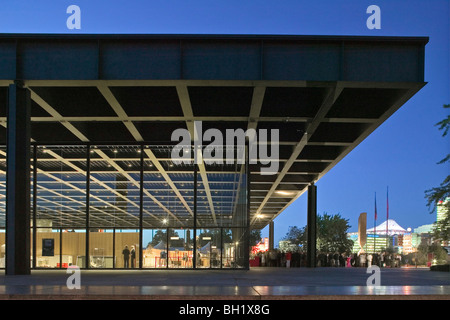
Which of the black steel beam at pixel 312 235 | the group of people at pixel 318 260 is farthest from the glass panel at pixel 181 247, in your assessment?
the group of people at pixel 318 260

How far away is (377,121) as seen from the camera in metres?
21.9

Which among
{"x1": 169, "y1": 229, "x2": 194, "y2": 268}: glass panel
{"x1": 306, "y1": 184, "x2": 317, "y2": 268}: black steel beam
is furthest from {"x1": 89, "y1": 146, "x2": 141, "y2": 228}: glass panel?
{"x1": 306, "y1": 184, "x2": 317, "y2": 268}: black steel beam

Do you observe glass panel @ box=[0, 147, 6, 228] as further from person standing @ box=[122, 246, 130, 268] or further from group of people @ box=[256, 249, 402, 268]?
group of people @ box=[256, 249, 402, 268]

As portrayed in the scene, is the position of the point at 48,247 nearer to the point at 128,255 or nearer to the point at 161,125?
the point at 128,255

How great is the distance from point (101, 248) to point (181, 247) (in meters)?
3.90

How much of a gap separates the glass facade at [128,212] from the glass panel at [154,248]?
1.9 inches

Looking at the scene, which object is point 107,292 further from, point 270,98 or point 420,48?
point 420,48

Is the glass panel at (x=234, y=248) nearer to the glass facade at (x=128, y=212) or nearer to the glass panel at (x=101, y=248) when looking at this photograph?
the glass facade at (x=128, y=212)

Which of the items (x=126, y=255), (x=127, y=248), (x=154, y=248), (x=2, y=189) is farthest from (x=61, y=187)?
(x=154, y=248)

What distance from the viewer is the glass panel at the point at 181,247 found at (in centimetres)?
2652

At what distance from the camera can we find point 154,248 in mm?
26562

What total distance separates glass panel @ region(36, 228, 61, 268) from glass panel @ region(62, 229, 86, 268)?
1.02ft

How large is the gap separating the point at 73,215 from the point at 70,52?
10538 mm

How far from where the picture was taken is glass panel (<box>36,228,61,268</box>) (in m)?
26.2
